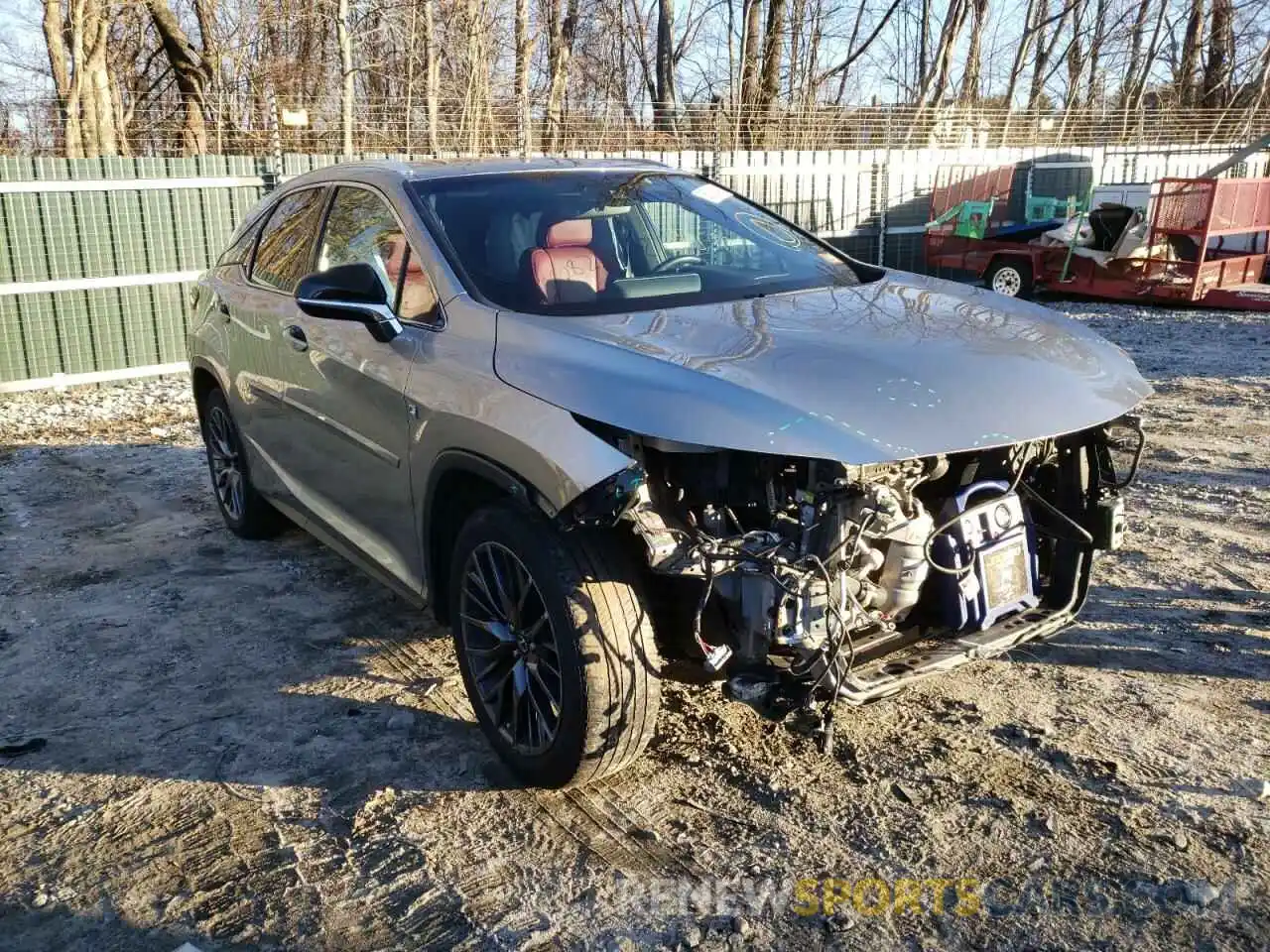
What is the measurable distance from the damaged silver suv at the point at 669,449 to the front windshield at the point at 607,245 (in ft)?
0.05

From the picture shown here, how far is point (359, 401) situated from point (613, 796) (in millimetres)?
1698

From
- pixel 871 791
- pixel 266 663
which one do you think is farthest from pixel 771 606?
pixel 266 663

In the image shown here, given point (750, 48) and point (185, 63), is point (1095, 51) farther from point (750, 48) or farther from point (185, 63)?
point (185, 63)

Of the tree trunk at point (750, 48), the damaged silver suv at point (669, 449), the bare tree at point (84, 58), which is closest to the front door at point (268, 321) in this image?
the damaged silver suv at point (669, 449)

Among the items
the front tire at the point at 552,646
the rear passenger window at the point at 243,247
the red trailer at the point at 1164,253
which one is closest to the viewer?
the front tire at the point at 552,646

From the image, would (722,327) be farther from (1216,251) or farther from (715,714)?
(1216,251)

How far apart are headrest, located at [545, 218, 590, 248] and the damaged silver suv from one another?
0.01m

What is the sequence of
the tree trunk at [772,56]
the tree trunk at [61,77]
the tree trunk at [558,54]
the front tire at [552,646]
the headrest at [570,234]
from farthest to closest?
the tree trunk at [772,56]
the tree trunk at [558,54]
the tree trunk at [61,77]
the headrest at [570,234]
the front tire at [552,646]

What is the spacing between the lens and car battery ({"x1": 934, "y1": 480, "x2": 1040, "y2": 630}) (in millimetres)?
3354

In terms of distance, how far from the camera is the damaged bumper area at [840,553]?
2961 mm

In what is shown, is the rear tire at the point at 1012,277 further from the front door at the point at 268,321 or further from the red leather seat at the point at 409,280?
the red leather seat at the point at 409,280

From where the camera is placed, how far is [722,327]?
345cm

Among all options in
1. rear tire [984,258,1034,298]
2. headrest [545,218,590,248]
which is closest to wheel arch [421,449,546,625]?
headrest [545,218,590,248]

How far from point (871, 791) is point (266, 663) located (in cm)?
246
